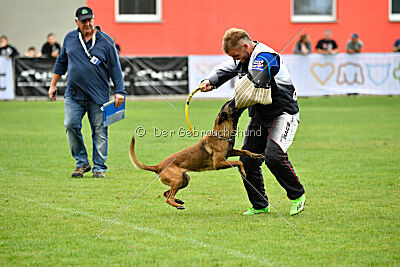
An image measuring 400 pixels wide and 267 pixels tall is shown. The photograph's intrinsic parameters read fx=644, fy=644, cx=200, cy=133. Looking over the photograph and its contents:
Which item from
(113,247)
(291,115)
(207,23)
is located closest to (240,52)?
(291,115)

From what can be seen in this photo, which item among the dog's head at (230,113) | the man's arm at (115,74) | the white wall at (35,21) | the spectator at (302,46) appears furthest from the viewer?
the white wall at (35,21)

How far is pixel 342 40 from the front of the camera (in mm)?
26734

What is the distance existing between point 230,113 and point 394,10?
22.8 meters

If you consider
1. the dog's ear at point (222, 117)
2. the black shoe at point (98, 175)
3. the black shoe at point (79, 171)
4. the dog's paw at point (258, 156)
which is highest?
the dog's ear at point (222, 117)

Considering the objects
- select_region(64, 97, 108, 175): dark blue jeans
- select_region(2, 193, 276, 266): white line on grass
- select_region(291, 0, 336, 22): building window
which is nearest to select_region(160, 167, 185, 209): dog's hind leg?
select_region(2, 193, 276, 266): white line on grass

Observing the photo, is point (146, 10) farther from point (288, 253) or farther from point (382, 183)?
point (288, 253)

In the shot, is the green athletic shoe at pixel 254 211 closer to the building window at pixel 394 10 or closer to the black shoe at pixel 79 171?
the black shoe at pixel 79 171

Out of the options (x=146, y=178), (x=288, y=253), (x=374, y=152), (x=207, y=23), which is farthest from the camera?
(x=207, y=23)

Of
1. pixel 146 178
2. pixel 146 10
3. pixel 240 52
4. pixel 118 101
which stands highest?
pixel 146 10

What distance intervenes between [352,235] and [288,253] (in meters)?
0.83

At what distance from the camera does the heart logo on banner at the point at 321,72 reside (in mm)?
21531

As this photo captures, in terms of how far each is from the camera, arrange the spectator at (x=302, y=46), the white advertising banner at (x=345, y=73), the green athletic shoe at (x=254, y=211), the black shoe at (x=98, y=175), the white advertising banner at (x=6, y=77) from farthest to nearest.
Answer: the spectator at (x=302, y=46) → the white advertising banner at (x=345, y=73) → the white advertising banner at (x=6, y=77) → the black shoe at (x=98, y=175) → the green athletic shoe at (x=254, y=211)

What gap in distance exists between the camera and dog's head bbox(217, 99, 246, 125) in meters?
6.27

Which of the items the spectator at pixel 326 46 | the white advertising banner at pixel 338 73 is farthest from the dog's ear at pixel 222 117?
the spectator at pixel 326 46
